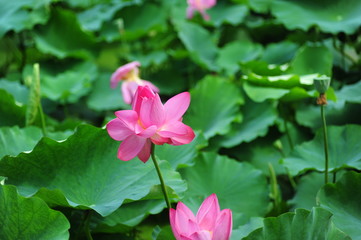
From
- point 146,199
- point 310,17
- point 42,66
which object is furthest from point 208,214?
point 42,66

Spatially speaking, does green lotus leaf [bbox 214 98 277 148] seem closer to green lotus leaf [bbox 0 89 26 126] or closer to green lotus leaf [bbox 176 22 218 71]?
green lotus leaf [bbox 176 22 218 71]

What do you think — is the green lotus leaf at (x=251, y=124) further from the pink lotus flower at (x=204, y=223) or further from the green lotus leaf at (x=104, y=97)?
the pink lotus flower at (x=204, y=223)

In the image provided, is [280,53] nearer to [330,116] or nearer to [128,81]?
[330,116]

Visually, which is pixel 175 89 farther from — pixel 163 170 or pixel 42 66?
pixel 163 170

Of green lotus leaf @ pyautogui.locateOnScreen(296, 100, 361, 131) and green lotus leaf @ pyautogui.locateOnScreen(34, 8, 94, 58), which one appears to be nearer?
green lotus leaf @ pyautogui.locateOnScreen(296, 100, 361, 131)

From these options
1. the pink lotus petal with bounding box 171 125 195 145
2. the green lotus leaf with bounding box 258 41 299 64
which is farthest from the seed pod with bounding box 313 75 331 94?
the green lotus leaf with bounding box 258 41 299 64

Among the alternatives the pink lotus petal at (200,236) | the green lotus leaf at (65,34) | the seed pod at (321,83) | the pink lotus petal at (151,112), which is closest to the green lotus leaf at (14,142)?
the pink lotus petal at (151,112)

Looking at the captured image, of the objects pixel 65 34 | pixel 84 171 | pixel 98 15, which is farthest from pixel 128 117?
pixel 98 15
